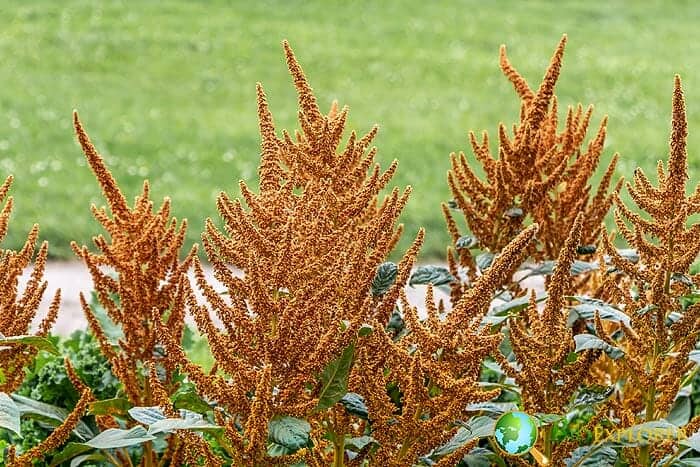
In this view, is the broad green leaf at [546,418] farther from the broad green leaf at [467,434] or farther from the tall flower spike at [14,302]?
the tall flower spike at [14,302]

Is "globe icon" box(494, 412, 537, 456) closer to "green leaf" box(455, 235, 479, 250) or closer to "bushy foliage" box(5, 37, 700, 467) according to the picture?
"bushy foliage" box(5, 37, 700, 467)

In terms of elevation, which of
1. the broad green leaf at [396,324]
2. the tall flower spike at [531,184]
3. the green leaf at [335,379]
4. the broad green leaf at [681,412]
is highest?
the tall flower spike at [531,184]

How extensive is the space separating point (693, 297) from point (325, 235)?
0.72 meters

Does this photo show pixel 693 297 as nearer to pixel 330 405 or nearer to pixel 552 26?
pixel 330 405

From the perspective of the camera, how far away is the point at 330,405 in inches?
69.3

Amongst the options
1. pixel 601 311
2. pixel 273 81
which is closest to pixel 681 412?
pixel 601 311

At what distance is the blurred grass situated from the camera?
874cm

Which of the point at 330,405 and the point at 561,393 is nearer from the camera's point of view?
the point at 330,405

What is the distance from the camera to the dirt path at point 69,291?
19.6 ft

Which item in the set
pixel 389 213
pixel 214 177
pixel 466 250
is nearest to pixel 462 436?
pixel 389 213

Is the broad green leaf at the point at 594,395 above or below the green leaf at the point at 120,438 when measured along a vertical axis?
above

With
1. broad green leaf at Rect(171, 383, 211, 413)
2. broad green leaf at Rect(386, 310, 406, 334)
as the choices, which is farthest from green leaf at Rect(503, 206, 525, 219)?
broad green leaf at Rect(171, 383, 211, 413)

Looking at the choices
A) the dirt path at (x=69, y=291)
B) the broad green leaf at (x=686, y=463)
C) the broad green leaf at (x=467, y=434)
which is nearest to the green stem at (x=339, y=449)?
the broad green leaf at (x=467, y=434)

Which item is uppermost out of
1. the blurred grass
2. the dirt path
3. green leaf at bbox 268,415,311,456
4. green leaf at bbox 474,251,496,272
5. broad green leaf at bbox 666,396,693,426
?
the blurred grass
